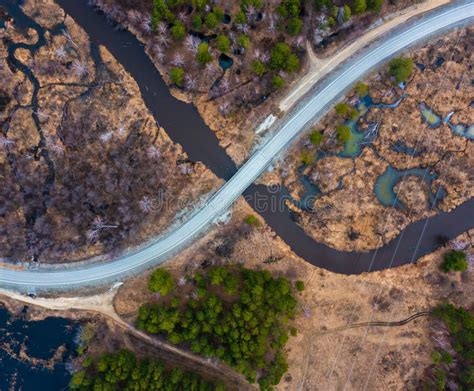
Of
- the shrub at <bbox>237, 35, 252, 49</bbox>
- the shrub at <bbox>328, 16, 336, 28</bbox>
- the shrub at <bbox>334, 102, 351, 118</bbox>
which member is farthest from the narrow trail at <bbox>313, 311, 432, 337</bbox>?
the shrub at <bbox>328, 16, 336, 28</bbox>

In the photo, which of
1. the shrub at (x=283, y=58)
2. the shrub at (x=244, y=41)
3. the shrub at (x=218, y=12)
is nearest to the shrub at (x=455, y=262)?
the shrub at (x=283, y=58)

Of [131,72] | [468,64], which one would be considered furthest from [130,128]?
[468,64]

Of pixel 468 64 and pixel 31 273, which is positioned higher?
pixel 468 64

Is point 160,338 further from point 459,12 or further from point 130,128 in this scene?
point 459,12

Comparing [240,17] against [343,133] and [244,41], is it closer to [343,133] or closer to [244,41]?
[244,41]

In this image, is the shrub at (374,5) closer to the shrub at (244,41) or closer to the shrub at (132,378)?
the shrub at (244,41)

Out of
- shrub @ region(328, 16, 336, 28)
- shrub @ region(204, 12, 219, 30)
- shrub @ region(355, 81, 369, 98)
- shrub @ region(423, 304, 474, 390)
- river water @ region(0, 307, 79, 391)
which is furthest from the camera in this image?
river water @ region(0, 307, 79, 391)

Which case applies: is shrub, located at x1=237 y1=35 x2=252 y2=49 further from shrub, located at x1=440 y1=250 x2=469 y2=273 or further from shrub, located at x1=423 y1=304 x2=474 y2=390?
shrub, located at x1=423 y1=304 x2=474 y2=390
